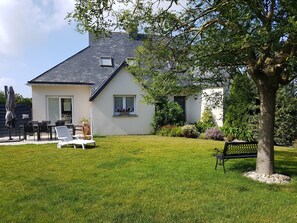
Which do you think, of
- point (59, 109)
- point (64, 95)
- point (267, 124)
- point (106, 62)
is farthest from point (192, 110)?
point (267, 124)

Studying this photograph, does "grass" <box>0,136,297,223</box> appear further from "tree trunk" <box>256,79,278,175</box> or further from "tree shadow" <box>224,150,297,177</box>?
"tree trunk" <box>256,79,278,175</box>

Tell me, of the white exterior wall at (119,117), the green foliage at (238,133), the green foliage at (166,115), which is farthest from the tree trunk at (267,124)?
the white exterior wall at (119,117)

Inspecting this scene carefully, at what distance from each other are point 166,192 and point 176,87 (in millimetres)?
3542

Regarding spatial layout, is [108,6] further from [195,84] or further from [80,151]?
[80,151]

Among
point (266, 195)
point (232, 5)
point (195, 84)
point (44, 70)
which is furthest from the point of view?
point (44, 70)

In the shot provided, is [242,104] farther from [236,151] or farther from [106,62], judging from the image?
[106,62]

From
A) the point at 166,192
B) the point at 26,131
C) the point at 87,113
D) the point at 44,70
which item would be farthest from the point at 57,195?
the point at 44,70

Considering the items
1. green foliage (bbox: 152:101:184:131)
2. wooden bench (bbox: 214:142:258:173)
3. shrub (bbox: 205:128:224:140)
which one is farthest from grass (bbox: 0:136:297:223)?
green foliage (bbox: 152:101:184:131)

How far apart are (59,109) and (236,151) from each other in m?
14.8

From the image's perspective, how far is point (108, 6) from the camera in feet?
21.4

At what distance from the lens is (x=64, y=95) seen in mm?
19875

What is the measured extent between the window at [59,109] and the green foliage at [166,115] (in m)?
6.23

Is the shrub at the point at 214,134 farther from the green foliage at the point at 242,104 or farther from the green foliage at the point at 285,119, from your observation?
the green foliage at the point at 285,119

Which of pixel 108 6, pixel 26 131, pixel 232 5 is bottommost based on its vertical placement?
pixel 26 131
